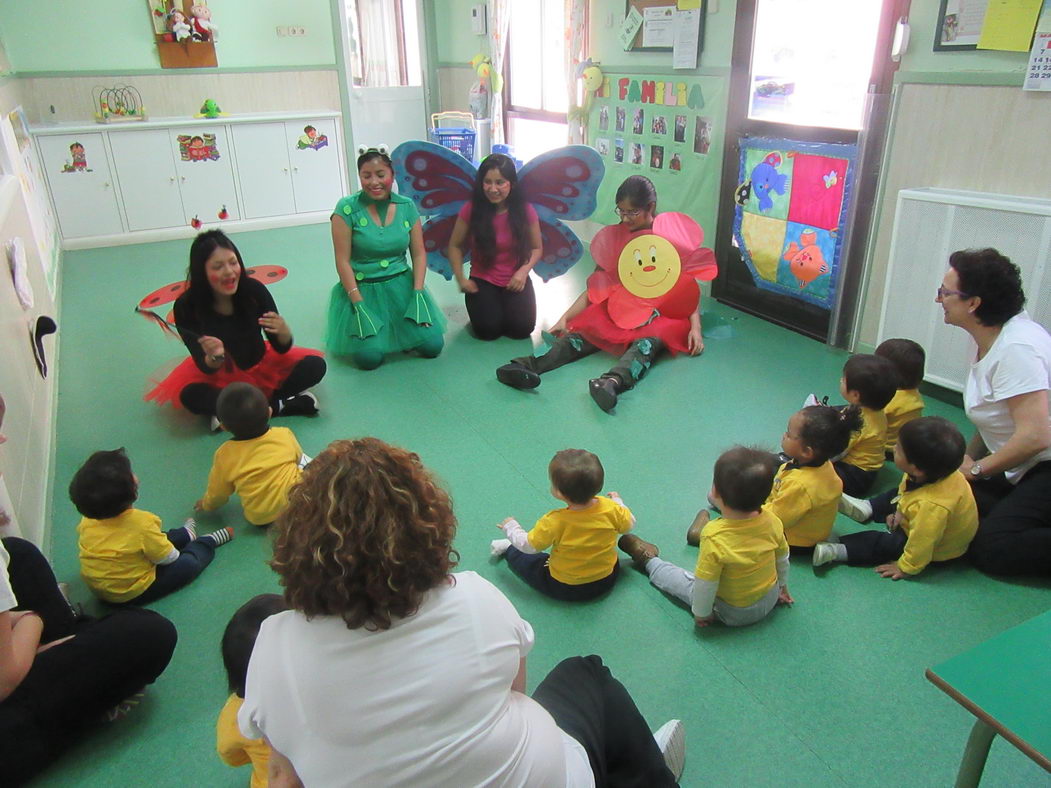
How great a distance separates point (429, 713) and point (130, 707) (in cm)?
120

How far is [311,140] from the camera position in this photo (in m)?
6.55

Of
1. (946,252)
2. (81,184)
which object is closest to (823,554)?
(946,252)

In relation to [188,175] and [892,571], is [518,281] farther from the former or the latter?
[188,175]

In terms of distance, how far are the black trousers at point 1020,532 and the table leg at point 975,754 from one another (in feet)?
3.52

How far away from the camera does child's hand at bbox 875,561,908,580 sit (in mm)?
2086

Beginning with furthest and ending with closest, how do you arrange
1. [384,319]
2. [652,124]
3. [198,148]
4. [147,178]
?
[198,148] < [147,178] < [652,124] < [384,319]

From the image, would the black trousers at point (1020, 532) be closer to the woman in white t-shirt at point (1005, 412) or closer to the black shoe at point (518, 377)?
the woman in white t-shirt at point (1005, 412)

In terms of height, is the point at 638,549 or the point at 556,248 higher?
the point at 556,248

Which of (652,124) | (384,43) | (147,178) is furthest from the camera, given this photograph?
(384,43)

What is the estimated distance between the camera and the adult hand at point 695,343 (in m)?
3.69

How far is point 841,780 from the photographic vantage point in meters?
1.50

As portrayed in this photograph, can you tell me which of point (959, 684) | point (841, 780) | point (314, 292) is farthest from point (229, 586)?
point (314, 292)

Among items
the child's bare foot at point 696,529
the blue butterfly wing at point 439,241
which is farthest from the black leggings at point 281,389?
the child's bare foot at point 696,529

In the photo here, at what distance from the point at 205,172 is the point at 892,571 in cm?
604
